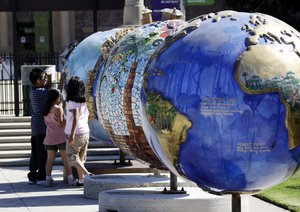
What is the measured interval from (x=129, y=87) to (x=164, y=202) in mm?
1548

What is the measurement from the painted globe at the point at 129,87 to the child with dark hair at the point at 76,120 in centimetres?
92

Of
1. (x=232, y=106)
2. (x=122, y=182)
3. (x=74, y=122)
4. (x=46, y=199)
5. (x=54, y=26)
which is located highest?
(x=54, y=26)

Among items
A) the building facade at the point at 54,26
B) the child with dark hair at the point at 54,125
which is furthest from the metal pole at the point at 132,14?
the building facade at the point at 54,26

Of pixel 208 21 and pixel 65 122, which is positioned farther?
pixel 65 122

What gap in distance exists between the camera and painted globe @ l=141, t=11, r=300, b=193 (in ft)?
23.1

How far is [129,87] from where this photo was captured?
34.9 ft

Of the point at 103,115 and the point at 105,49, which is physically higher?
the point at 105,49

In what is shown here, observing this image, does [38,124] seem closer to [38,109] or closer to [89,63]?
[38,109]

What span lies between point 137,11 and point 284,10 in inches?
775

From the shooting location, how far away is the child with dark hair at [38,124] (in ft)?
42.7

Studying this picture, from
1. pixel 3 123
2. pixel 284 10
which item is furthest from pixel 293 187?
pixel 284 10

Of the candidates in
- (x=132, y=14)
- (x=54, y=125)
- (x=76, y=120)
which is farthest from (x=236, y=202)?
(x=132, y=14)

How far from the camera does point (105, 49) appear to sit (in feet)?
42.1

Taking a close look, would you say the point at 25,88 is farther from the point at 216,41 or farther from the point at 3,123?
the point at 216,41
